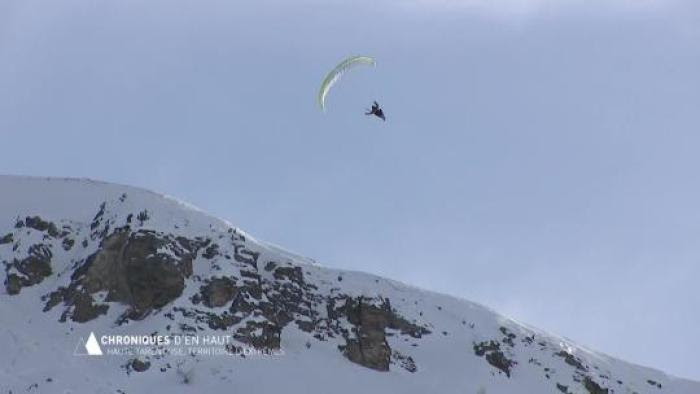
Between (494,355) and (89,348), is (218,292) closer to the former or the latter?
(89,348)

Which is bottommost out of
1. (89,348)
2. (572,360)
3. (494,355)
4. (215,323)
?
(89,348)

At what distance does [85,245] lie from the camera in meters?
64.6

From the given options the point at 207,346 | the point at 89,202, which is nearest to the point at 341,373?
the point at 207,346

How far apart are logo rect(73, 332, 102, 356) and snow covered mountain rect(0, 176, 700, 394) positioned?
9cm

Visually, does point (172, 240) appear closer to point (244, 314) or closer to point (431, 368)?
point (244, 314)

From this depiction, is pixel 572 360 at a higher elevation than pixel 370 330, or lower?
higher

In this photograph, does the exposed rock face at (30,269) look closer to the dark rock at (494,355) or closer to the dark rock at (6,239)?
the dark rock at (6,239)

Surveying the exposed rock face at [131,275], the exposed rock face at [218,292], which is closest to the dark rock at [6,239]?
the exposed rock face at [131,275]

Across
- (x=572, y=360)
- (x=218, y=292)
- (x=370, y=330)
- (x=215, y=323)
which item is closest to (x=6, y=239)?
(x=218, y=292)

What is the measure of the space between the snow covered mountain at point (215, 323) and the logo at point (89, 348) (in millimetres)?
95

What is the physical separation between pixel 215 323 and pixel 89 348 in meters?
6.68

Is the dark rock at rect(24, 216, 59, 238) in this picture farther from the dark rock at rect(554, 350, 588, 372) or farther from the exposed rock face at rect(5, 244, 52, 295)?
the dark rock at rect(554, 350, 588, 372)

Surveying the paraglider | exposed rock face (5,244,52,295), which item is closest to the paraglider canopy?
the paraglider

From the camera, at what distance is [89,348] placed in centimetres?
5472
